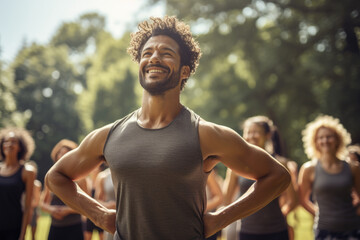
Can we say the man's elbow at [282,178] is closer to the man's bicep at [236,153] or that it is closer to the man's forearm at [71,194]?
the man's bicep at [236,153]

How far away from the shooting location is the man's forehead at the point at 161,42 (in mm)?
2558

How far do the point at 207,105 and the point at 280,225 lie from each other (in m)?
17.1

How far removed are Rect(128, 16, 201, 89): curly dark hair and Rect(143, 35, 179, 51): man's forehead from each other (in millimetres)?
39

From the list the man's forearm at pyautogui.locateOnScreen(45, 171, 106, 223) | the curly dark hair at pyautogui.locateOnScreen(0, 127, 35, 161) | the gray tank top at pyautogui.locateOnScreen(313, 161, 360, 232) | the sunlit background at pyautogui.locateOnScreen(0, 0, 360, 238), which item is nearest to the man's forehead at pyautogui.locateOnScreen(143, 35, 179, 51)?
the man's forearm at pyautogui.locateOnScreen(45, 171, 106, 223)

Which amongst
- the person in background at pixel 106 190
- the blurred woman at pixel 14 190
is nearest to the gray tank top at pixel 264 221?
the person in background at pixel 106 190

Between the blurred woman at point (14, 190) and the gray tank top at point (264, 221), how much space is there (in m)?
2.98

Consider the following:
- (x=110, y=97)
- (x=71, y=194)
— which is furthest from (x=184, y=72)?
(x=110, y=97)

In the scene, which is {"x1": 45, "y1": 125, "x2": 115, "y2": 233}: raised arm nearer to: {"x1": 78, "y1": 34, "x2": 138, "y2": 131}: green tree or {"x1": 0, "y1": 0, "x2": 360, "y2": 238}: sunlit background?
{"x1": 0, "y1": 0, "x2": 360, "y2": 238}: sunlit background

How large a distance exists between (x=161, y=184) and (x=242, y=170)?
21.2 inches

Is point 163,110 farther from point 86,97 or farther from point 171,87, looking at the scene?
point 86,97

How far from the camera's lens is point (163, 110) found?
2.50 meters

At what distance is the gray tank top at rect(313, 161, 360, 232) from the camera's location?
15.4 ft

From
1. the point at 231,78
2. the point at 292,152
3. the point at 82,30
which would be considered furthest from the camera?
the point at 82,30

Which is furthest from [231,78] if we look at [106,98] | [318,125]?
[318,125]
